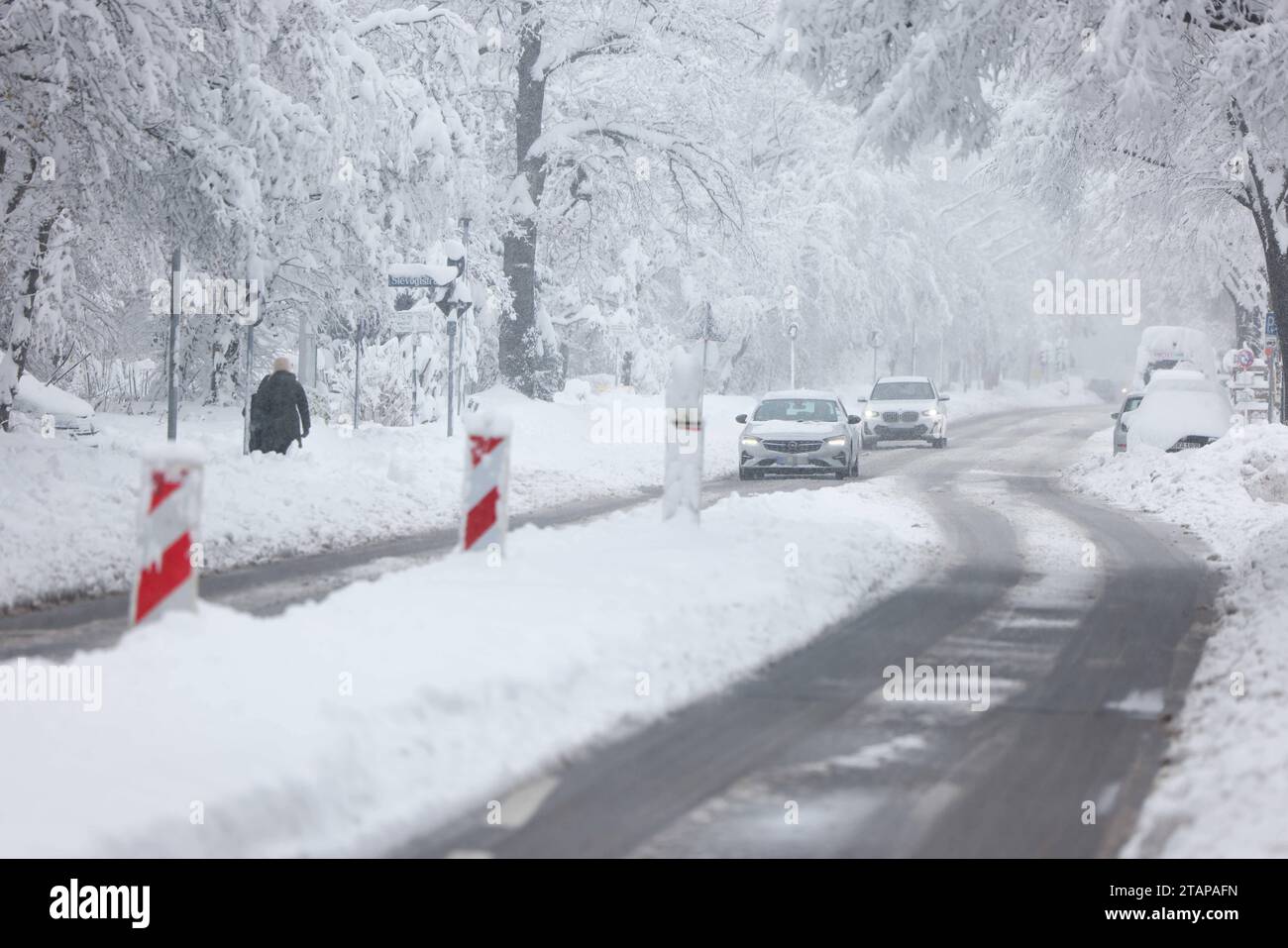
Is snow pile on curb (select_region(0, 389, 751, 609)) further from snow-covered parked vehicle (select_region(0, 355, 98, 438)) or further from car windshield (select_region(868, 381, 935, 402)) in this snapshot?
car windshield (select_region(868, 381, 935, 402))

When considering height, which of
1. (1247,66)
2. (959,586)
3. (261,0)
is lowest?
(959,586)

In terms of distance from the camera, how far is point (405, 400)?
35688mm

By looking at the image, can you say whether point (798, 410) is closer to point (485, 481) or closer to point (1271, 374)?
point (1271, 374)

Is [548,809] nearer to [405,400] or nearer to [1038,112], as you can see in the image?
[405,400]

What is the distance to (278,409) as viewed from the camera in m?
21.9

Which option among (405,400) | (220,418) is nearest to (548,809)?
(220,418)

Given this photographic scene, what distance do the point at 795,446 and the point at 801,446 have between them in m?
0.10

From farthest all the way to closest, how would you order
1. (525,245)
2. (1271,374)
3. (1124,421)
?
(1271,374)
(525,245)
(1124,421)

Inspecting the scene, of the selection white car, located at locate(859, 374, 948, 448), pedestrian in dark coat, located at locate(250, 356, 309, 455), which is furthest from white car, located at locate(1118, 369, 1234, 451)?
pedestrian in dark coat, located at locate(250, 356, 309, 455)

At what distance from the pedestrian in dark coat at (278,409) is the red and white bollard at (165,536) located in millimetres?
13845

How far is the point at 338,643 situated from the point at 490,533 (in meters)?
3.62

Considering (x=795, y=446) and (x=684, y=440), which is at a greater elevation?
(x=684, y=440)

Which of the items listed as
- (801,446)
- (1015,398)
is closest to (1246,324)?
(801,446)

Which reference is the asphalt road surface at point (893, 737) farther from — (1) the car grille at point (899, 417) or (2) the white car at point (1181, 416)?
(1) the car grille at point (899, 417)
